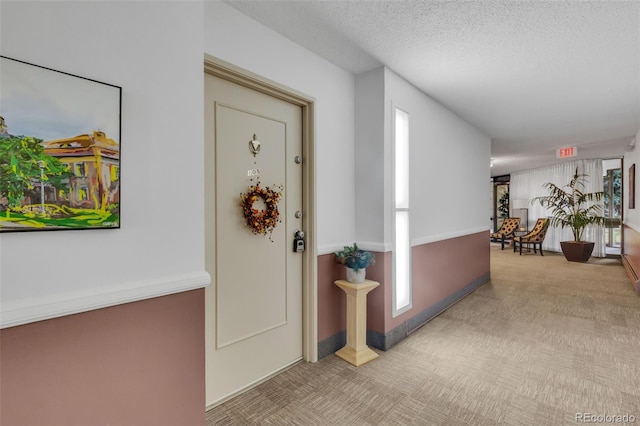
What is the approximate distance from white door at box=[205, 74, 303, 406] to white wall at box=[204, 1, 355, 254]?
18cm

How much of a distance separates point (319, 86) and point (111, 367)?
2359mm

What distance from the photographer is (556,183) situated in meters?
9.09

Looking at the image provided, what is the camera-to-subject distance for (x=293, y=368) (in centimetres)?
259

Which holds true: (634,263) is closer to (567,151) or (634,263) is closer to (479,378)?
(567,151)

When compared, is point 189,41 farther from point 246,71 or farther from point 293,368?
point 293,368

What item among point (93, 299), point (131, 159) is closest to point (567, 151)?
point (131, 159)

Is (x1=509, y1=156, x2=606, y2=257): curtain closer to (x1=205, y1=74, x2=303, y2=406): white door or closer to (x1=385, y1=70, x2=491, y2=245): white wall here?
(x1=385, y1=70, x2=491, y2=245): white wall

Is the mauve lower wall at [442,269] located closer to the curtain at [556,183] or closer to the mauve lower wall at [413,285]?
the mauve lower wall at [413,285]

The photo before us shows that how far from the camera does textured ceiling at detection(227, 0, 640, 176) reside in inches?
82.4

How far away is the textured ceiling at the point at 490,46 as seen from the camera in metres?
2.09

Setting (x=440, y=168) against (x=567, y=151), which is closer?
(x=440, y=168)

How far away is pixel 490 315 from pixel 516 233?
24.5ft
